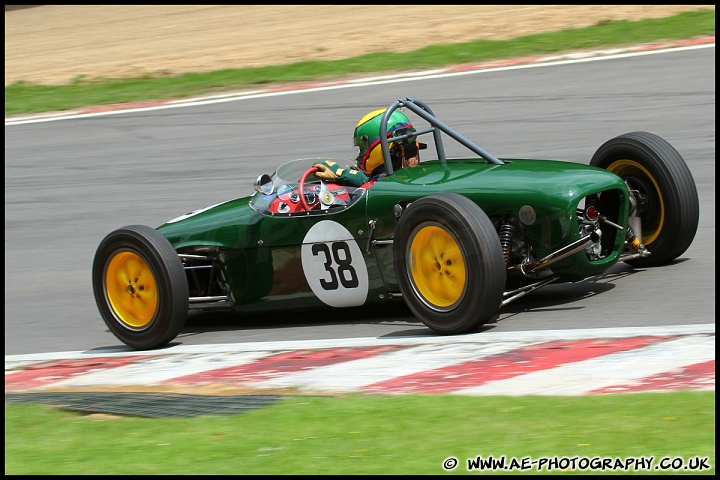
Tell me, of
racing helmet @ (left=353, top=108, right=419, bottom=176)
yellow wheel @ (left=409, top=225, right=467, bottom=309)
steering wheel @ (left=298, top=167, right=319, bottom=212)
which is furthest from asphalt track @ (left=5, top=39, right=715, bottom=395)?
racing helmet @ (left=353, top=108, right=419, bottom=176)

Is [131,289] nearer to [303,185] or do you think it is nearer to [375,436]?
[303,185]

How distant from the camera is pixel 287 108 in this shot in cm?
1588

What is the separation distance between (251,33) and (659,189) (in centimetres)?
1665

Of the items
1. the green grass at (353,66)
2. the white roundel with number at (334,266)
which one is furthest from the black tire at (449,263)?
the green grass at (353,66)

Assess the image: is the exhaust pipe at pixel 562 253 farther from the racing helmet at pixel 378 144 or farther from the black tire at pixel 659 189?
the racing helmet at pixel 378 144

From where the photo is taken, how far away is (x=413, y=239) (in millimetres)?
7078

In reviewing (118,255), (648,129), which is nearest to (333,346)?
(118,255)

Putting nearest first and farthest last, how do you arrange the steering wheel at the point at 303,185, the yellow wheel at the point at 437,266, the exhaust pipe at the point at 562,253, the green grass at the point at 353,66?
the yellow wheel at the point at 437,266
the exhaust pipe at the point at 562,253
the steering wheel at the point at 303,185
the green grass at the point at 353,66

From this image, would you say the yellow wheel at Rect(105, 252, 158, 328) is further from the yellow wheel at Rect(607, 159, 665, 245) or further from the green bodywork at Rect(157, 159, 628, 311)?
the yellow wheel at Rect(607, 159, 665, 245)

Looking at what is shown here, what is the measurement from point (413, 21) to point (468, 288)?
16.3 metres

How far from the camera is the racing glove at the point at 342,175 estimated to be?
25.8 ft

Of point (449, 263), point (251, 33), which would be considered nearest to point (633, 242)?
point (449, 263)

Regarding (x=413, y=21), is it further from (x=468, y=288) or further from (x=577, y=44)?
(x=468, y=288)

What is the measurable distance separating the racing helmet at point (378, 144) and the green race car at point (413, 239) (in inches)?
2.0
